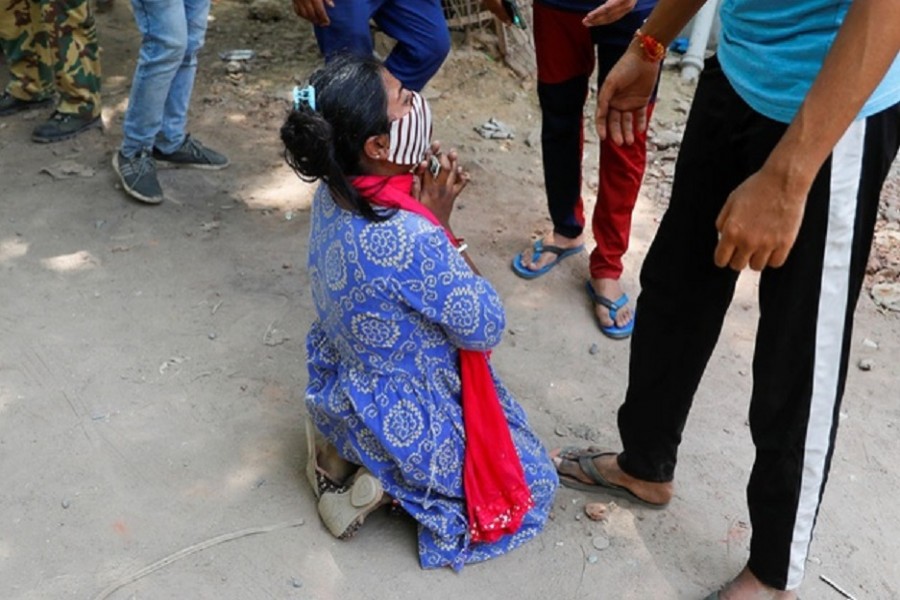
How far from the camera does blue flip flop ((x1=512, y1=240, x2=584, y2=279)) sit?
379cm

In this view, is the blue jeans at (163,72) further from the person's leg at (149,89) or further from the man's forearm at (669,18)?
the man's forearm at (669,18)

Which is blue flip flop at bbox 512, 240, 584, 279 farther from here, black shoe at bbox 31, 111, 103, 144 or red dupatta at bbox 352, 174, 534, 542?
black shoe at bbox 31, 111, 103, 144

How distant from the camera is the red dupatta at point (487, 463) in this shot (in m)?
2.50

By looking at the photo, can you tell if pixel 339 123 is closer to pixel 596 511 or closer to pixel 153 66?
pixel 596 511

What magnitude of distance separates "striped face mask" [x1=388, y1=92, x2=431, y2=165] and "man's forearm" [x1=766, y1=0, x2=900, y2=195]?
2.93 feet

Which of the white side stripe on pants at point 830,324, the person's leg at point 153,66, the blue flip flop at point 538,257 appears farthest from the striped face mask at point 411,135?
the person's leg at point 153,66

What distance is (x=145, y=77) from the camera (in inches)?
154

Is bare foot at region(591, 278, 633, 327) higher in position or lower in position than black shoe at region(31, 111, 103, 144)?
higher

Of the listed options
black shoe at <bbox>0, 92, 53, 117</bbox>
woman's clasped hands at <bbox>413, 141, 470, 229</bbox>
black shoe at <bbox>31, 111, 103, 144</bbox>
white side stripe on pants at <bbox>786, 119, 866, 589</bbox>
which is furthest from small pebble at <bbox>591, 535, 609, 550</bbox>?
black shoe at <bbox>0, 92, 53, 117</bbox>

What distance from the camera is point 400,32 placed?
3562mm

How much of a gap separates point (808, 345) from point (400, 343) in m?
0.94

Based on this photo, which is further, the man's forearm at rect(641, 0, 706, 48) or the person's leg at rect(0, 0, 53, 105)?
the person's leg at rect(0, 0, 53, 105)

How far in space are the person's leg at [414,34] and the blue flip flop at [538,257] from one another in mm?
794

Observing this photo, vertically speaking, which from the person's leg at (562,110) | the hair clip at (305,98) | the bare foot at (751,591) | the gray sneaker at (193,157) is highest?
the hair clip at (305,98)
